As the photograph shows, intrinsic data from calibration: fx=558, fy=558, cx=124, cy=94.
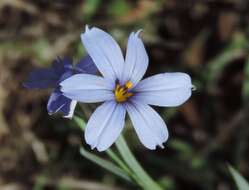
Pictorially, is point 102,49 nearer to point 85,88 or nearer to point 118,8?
point 85,88

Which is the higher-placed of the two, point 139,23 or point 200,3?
point 200,3

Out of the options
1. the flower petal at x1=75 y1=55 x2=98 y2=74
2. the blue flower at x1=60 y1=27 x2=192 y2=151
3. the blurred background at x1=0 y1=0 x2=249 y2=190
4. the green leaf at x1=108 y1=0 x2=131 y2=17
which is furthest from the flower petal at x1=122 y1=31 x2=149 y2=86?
the green leaf at x1=108 y1=0 x2=131 y2=17

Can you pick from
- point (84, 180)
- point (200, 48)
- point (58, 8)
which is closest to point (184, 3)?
point (200, 48)

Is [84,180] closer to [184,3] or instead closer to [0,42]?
[0,42]

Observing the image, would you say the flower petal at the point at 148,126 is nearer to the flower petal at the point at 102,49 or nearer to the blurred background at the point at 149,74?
the flower petal at the point at 102,49

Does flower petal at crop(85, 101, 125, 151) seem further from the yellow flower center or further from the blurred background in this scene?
the blurred background

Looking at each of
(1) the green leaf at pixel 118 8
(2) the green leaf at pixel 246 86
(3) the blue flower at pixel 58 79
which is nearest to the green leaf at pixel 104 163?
(3) the blue flower at pixel 58 79

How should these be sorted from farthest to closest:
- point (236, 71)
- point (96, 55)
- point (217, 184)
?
point (236, 71) → point (217, 184) → point (96, 55)

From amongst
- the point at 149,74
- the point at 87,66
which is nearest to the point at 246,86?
the point at 149,74
